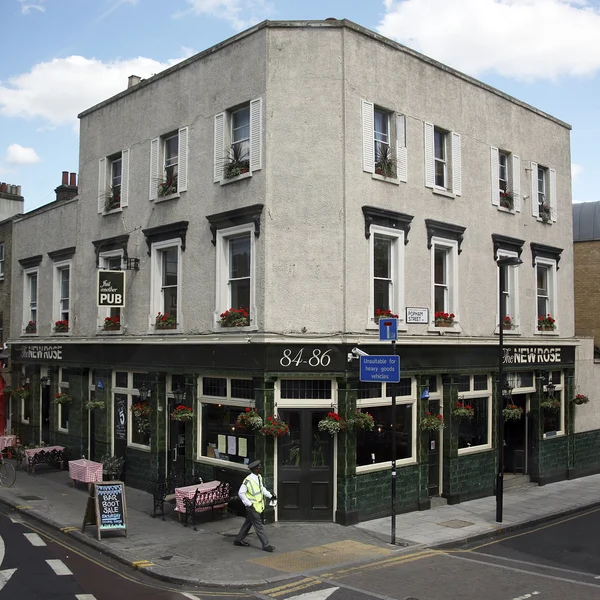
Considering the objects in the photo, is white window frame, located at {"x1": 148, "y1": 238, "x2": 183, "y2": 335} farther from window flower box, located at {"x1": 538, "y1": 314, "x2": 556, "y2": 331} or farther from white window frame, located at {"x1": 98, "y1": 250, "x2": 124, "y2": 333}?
window flower box, located at {"x1": 538, "y1": 314, "x2": 556, "y2": 331}

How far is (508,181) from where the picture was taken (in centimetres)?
2155

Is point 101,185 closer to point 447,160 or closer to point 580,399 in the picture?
point 447,160

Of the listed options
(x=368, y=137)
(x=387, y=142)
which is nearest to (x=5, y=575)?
(x=368, y=137)

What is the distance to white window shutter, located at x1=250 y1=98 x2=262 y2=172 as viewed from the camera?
54.3 ft

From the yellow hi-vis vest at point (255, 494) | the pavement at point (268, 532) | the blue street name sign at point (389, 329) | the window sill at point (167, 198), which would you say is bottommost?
the pavement at point (268, 532)

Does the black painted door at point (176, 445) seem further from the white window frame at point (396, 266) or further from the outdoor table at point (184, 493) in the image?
the white window frame at point (396, 266)

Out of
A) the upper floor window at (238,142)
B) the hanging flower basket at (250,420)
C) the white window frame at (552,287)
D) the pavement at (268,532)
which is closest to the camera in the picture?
the pavement at (268,532)

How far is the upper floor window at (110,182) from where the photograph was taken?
21688mm

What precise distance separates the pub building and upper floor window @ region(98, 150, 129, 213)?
4320 mm

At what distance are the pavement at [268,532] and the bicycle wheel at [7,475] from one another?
559mm

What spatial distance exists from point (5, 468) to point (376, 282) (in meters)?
12.3

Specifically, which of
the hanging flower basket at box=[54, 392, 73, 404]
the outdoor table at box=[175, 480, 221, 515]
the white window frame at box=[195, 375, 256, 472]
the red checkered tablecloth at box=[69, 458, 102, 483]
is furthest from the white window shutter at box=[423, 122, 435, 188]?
the hanging flower basket at box=[54, 392, 73, 404]

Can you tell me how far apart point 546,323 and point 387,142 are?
8.43 metres

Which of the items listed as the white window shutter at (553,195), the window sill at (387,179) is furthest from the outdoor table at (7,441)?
the white window shutter at (553,195)
